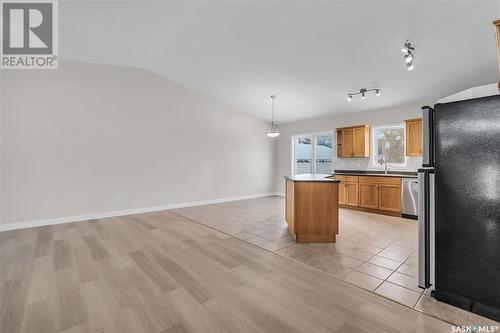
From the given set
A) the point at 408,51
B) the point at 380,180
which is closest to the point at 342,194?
the point at 380,180

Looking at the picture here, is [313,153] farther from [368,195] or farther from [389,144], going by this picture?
[368,195]

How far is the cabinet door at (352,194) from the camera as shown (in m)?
5.78

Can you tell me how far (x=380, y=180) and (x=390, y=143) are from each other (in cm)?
124

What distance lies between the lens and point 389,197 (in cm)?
521

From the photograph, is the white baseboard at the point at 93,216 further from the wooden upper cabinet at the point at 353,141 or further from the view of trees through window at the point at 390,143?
the view of trees through window at the point at 390,143

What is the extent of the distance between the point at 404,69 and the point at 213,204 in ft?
17.9

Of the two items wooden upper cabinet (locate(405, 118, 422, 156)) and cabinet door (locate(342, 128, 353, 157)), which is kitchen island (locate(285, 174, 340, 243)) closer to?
wooden upper cabinet (locate(405, 118, 422, 156))

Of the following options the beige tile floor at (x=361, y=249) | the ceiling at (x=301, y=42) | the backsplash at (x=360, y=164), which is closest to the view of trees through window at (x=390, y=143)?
the backsplash at (x=360, y=164)

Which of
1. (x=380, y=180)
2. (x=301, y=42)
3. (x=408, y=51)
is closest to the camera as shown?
(x=408, y=51)

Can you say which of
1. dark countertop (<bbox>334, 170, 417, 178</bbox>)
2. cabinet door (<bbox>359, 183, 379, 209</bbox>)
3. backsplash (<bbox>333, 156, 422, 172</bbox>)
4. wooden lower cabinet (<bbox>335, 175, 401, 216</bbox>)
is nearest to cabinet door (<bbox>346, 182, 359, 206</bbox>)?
wooden lower cabinet (<bbox>335, 175, 401, 216</bbox>)

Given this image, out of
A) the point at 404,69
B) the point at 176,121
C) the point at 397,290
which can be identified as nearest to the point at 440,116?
the point at 397,290

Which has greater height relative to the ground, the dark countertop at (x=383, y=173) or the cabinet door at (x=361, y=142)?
the cabinet door at (x=361, y=142)

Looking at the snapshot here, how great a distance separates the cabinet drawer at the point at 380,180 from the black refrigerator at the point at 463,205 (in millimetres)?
3490

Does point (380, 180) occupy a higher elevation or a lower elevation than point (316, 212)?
higher
